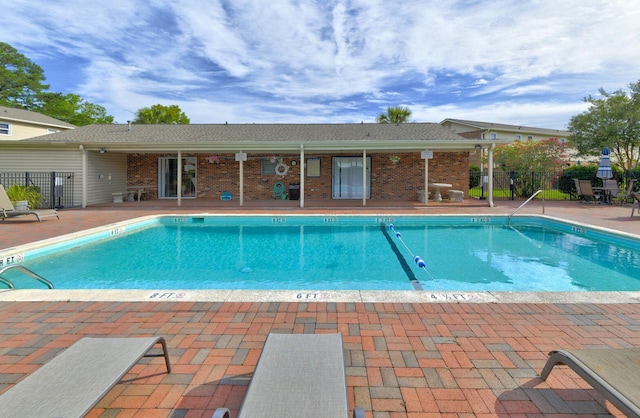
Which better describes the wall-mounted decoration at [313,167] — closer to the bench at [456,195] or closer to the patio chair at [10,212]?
the bench at [456,195]

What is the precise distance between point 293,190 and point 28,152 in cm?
1058

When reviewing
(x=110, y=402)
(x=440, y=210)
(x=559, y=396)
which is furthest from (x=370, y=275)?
(x=440, y=210)

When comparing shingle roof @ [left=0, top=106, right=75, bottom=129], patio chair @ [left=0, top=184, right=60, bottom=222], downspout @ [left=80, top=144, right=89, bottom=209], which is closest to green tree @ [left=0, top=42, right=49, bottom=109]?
shingle roof @ [left=0, top=106, right=75, bottom=129]

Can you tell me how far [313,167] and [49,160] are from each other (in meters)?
10.8

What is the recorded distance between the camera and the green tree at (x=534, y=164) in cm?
1798

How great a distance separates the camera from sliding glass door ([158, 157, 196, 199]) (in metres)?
17.2

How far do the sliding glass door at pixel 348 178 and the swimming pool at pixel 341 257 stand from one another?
6703mm

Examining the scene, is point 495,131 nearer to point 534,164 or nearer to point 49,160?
point 534,164

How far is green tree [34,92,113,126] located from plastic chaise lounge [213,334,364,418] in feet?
140

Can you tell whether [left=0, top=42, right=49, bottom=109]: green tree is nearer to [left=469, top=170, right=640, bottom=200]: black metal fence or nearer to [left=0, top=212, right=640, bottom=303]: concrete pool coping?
[left=0, top=212, right=640, bottom=303]: concrete pool coping

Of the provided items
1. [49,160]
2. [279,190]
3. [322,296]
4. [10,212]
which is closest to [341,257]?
[322,296]

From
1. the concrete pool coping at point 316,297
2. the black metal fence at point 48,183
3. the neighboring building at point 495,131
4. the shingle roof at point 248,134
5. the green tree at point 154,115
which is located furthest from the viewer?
the neighboring building at point 495,131

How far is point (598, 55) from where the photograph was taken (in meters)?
11.8

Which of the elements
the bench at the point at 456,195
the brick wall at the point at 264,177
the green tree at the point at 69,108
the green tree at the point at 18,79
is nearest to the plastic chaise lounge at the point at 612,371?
the bench at the point at 456,195
